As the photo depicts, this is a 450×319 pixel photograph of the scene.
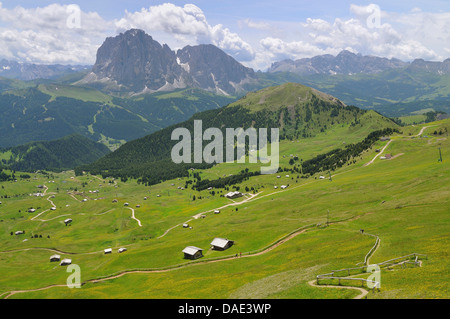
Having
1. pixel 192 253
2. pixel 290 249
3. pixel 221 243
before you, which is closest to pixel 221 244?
pixel 221 243

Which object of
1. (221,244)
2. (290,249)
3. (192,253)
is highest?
(290,249)

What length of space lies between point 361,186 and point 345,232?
6923 cm

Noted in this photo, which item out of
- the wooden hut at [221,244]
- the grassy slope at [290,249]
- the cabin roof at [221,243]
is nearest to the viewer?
the grassy slope at [290,249]

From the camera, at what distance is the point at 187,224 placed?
A: 174 m

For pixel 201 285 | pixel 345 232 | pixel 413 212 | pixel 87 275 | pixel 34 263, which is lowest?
pixel 34 263

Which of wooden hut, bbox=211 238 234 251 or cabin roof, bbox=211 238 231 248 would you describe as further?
cabin roof, bbox=211 238 231 248

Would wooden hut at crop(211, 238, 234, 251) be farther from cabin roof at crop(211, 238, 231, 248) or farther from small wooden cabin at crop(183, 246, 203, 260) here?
small wooden cabin at crop(183, 246, 203, 260)

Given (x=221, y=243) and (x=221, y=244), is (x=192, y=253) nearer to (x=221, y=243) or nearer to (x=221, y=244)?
(x=221, y=244)

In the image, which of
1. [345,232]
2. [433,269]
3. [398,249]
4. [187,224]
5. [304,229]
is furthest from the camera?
[187,224]

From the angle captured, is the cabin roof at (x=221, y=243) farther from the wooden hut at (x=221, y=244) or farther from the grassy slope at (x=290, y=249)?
the grassy slope at (x=290, y=249)

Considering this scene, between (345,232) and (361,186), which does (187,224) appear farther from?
(345,232)

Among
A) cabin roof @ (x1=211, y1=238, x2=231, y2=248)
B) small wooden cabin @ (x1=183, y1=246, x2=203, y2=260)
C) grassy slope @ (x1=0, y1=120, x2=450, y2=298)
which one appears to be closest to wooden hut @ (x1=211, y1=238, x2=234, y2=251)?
cabin roof @ (x1=211, y1=238, x2=231, y2=248)

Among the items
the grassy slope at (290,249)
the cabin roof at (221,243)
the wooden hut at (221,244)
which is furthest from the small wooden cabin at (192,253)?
the cabin roof at (221,243)
